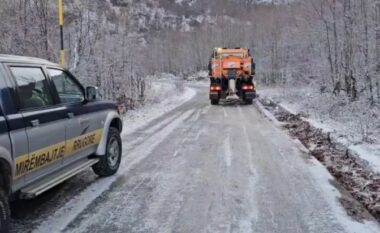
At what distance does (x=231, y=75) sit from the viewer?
25.5 m

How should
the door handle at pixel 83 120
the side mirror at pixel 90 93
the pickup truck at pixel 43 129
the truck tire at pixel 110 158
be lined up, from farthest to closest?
the truck tire at pixel 110 158, the side mirror at pixel 90 93, the door handle at pixel 83 120, the pickup truck at pixel 43 129

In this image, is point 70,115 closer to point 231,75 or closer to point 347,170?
point 347,170

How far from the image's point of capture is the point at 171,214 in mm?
5488

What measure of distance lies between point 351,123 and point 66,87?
32.7ft

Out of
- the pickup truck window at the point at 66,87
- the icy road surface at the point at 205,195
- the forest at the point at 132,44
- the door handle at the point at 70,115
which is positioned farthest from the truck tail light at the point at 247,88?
the door handle at the point at 70,115

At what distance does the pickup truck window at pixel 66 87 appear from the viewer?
19.4ft

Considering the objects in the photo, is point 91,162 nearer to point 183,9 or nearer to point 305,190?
point 305,190

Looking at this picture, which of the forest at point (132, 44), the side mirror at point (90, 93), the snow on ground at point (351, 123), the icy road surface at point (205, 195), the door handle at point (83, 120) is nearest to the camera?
the icy road surface at point (205, 195)

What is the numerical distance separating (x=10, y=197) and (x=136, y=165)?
12.2 feet

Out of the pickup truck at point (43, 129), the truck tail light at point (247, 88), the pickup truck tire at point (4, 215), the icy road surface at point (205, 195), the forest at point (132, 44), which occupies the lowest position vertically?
the icy road surface at point (205, 195)

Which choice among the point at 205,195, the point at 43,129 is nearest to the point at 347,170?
the point at 205,195

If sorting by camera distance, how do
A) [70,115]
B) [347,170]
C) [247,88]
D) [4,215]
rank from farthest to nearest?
[247,88], [347,170], [70,115], [4,215]

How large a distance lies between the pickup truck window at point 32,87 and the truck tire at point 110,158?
1910mm

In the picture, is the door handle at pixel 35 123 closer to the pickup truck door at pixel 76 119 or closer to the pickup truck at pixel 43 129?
the pickup truck at pixel 43 129
